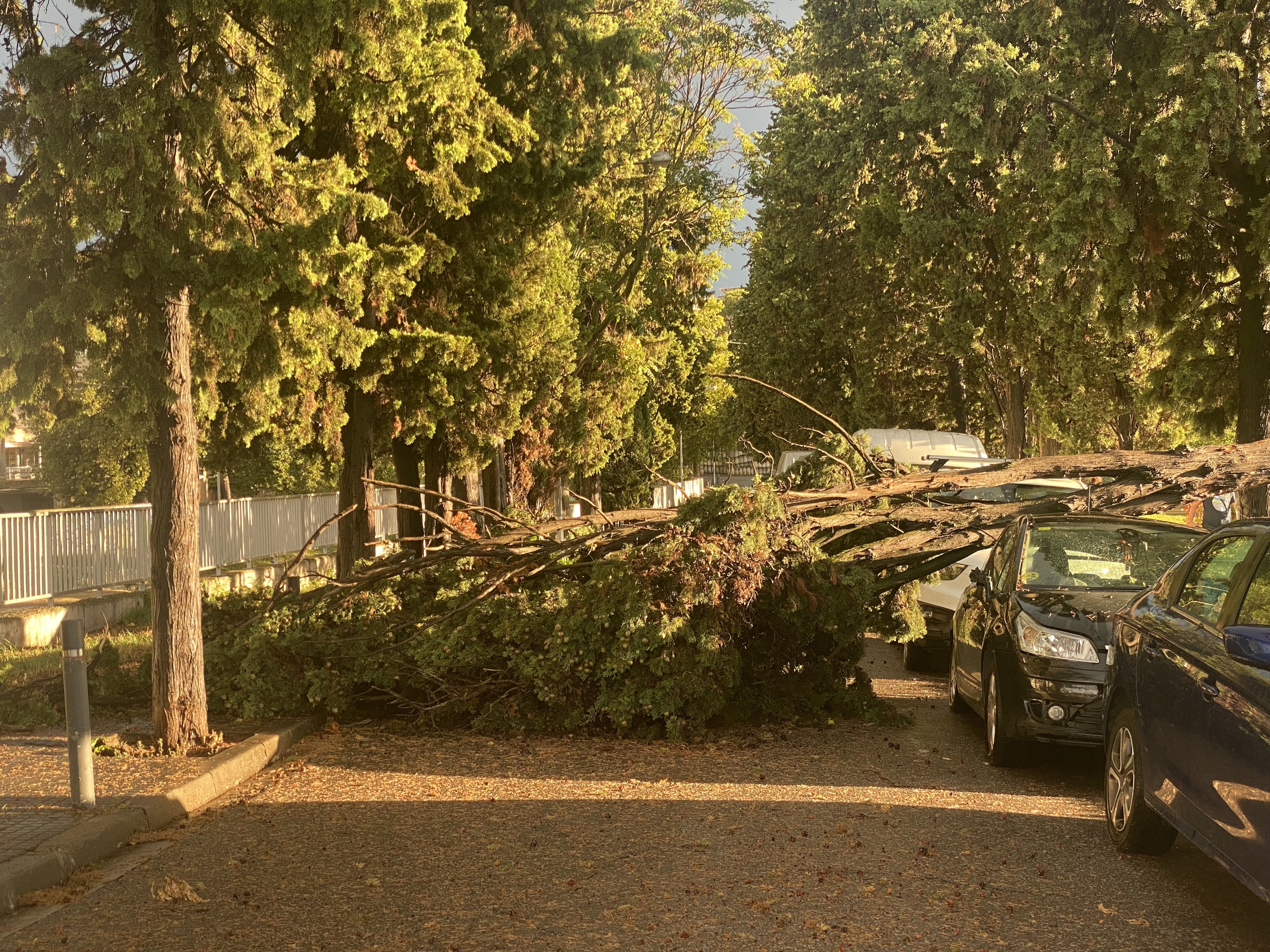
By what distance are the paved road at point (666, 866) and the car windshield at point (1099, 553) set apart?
1299 millimetres

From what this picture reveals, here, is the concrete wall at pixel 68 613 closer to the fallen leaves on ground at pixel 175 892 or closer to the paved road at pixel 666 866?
the paved road at pixel 666 866

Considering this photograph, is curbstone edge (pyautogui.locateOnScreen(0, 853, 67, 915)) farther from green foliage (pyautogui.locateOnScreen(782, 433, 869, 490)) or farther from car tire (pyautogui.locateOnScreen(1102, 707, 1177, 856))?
green foliage (pyautogui.locateOnScreen(782, 433, 869, 490))

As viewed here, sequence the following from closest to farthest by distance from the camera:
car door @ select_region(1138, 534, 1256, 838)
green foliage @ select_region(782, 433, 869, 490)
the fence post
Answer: car door @ select_region(1138, 534, 1256, 838) < green foliage @ select_region(782, 433, 869, 490) < the fence post

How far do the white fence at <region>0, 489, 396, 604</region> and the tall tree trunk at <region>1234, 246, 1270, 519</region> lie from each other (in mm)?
12213

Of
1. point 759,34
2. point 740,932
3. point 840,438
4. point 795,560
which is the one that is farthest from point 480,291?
point 759,34

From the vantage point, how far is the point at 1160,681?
6.59 m

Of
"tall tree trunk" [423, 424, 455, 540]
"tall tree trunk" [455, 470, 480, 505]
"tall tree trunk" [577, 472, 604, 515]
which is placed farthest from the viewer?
"tall tree trunk" [577, 472, 604, 515]

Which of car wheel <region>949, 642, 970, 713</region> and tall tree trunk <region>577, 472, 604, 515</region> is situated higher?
tall tree trunk <region>577, 472, 604, 515</region>

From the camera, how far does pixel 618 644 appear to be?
10.6 meters

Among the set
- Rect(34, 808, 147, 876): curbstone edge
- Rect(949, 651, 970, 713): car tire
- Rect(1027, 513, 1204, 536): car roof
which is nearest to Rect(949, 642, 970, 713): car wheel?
Rect(949, 651, 970, 713): car tire

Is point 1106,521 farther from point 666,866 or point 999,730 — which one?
point 666,866

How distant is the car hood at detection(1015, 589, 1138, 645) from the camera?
886cm

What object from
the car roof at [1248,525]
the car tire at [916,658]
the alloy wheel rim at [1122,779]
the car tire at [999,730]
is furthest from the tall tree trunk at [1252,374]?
the car roof at [1248,525]

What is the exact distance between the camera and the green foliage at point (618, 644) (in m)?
10.6
